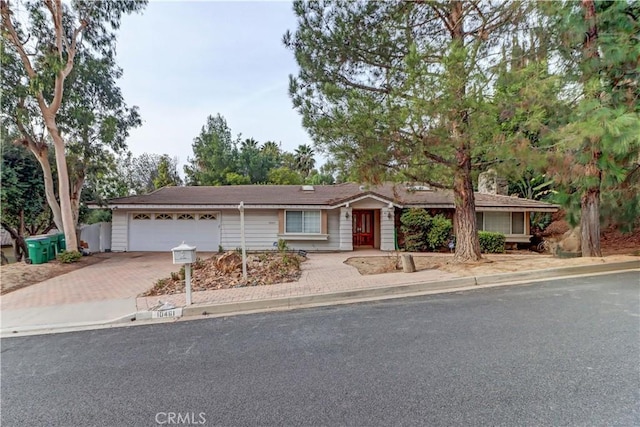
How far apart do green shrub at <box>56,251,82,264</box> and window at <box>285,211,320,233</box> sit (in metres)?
8.48

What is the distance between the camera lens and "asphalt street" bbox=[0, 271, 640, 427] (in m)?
2.69

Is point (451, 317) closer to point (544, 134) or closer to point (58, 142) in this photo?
point (544, 134)

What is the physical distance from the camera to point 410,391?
2951mm

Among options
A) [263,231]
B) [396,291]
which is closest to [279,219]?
[263,231]

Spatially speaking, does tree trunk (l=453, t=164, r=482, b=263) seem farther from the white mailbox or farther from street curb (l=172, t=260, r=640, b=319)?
the white mailbox

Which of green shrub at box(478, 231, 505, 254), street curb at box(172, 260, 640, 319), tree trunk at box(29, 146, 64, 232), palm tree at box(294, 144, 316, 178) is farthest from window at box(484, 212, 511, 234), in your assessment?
palm tree at box(294, 144, 316, 178)

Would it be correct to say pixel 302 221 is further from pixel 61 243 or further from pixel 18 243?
pixel 18 243

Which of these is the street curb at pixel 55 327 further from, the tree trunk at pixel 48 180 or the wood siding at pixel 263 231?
the tree trunk at pixel 48 180

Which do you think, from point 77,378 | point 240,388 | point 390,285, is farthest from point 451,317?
point 77,378

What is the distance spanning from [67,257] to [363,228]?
1279 centimetres

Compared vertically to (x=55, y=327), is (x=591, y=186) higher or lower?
higher

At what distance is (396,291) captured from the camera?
22.8 ft

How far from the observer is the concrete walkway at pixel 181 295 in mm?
5777

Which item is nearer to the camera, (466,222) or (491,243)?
(466,222)
